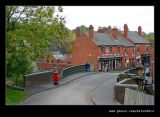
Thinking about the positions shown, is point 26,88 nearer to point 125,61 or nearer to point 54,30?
point 54,30

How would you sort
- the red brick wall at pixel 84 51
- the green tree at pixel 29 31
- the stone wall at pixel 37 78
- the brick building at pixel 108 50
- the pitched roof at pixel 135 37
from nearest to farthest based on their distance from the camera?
1. the green tree at pixel 29 31
2. the stone wall at pixel 37 78
3. the red brick wall at pixel 84 51
4. the brick building at pixel 108 50
5. the pitched roof at pixel 135 37

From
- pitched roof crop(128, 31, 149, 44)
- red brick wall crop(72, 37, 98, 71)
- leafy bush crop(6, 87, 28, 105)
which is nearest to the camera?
leafy bush crop(6, 87, 28, 105)

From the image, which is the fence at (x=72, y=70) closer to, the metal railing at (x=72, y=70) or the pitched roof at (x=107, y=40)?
the metal railing at (x=72, y=70)

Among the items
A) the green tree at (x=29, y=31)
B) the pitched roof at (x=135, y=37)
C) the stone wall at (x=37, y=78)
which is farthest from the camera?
the pitched roof at (x=135, y=37)

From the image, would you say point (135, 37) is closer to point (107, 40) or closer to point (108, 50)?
point (107, 40)

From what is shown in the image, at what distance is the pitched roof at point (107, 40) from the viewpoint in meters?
51.8

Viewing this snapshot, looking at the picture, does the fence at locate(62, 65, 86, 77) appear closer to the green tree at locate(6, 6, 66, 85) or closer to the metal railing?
the metal railing

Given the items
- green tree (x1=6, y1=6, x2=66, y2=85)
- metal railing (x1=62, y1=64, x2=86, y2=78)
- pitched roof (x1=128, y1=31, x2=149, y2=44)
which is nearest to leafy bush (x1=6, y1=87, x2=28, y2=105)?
green tree (x1=6, y1=6, x2=66, y2=85)

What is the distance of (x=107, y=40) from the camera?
53.6 metres

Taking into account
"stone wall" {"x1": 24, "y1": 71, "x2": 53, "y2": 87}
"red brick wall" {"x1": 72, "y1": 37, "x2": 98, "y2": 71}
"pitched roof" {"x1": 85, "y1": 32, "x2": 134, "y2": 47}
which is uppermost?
"pitched roof" {"x1": 85, "y1": 32, "x2": 134, "y2": 47}

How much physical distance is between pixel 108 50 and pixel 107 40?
2.10 meters

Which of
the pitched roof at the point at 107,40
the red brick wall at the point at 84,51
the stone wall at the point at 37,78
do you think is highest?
Result: the pitched roof at the point at 107,40

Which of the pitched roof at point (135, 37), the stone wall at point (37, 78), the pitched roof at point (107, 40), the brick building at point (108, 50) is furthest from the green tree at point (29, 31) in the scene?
the pitched roof at point (135, 37)

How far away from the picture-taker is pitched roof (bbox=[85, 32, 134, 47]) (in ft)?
170
